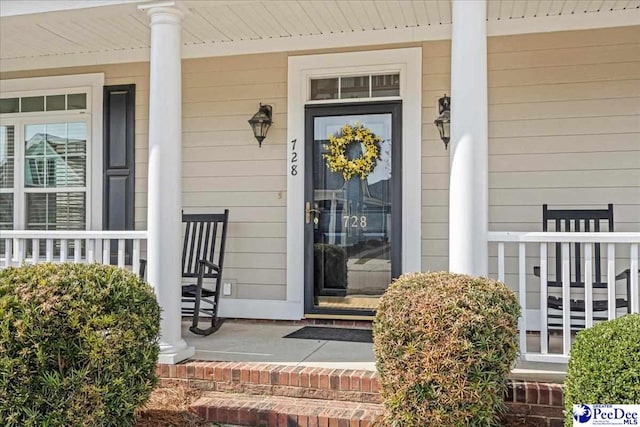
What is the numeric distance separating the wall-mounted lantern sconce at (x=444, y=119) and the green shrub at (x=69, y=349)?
2.84 m

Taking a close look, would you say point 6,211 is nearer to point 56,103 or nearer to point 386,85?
point 56,103

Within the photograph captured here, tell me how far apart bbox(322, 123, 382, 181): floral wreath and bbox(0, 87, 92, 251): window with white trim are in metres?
2.42

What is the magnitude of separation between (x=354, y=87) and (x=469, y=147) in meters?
1.94

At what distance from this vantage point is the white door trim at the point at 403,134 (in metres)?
4.70

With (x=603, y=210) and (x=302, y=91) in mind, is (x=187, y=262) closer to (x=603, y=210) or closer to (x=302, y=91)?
(x=302, y=91)

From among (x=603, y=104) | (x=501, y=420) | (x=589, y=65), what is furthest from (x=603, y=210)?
(x=501, y=420)

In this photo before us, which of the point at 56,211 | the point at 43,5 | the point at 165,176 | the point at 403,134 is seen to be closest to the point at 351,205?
the point at 403,134

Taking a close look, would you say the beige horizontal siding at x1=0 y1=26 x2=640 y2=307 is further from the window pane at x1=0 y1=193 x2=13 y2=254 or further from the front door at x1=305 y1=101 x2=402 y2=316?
the window pane at x1=0 y1=193 x2=13 y2=254

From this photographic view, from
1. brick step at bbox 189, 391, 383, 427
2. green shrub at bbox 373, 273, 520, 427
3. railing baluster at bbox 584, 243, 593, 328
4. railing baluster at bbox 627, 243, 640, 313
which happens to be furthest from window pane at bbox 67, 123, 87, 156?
railing baluster at bbox 627, 243, 640, 313

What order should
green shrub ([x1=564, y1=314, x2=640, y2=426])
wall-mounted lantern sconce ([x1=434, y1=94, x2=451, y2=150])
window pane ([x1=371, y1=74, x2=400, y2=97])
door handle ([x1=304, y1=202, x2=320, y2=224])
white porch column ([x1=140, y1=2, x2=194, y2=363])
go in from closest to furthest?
green shrub ([x1=564, y1=314, x2=640, y2=426])
white porch column ([x1=140, y1=2, x2=194, y2=363])
wall-mounted lantern sconce ([x1=434, y1=94, x2=451, y2=150])
window pane ([x1=371, y1=74, x2=400, y2=97])
door handle ([x1=304, y1=202, x2=320, y2=224])

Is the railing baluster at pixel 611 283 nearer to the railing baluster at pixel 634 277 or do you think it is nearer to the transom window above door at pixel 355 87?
the railing baluster at pixel 634 277

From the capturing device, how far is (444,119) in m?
4.53

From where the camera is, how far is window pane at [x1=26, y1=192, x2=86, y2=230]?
543 centimetres

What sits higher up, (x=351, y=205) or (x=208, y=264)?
(x=351, y=205)
